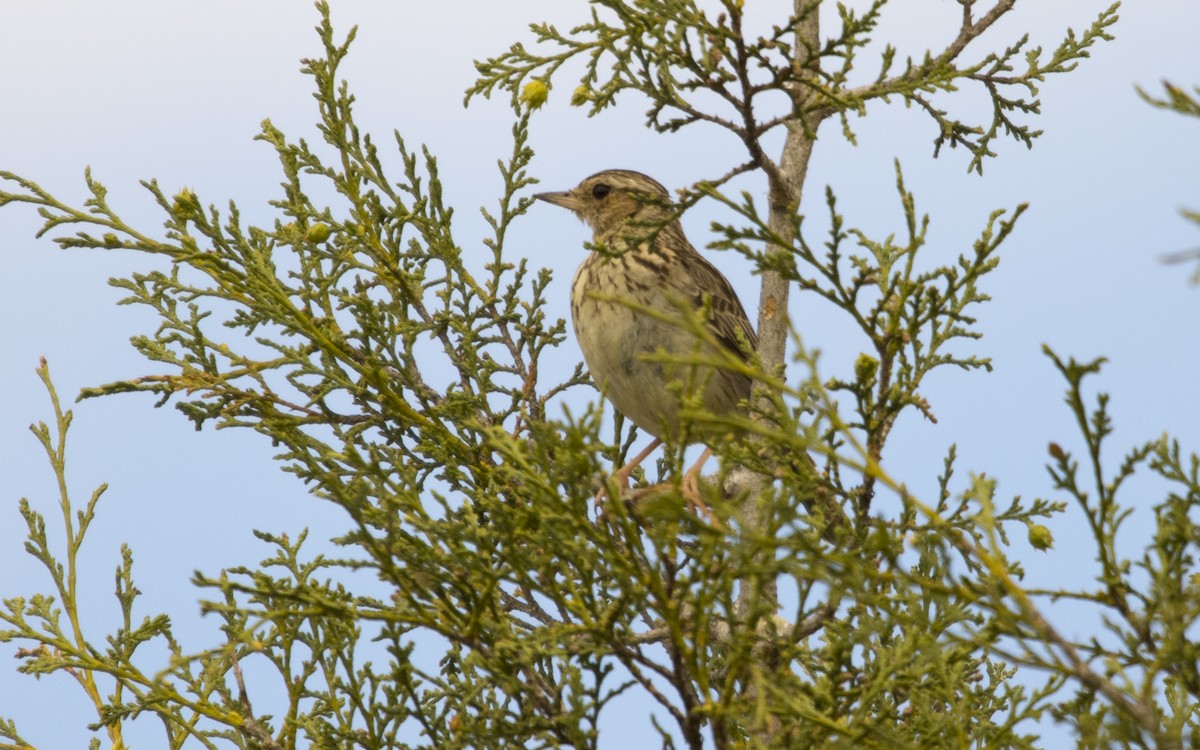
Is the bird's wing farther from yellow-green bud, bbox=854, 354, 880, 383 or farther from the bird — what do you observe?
yellow-green bud, bbox=854, 354, 880, 383

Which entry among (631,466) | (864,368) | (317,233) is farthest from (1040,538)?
(317,233)

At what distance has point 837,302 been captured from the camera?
4445mm

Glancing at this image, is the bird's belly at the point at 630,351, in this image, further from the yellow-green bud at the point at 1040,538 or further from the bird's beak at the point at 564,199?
the yellow-green bud at the point at 1040,538

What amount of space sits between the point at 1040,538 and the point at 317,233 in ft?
10.9

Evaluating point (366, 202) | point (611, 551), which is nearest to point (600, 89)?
point (366, 202)

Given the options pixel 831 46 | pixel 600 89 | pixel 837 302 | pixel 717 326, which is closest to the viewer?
pixel 837 302

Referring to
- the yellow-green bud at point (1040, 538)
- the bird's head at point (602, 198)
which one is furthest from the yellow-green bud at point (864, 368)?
the bird's head at point (602, 198)

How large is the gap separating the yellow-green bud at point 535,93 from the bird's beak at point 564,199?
235 cm

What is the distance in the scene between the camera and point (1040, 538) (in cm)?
468

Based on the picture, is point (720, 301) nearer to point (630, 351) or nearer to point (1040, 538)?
point (630, 351)

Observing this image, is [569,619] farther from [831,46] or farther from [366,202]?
[831,46]

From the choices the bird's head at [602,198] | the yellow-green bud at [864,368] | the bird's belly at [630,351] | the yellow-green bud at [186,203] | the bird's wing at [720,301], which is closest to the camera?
the yellow-green bud at [864,368]

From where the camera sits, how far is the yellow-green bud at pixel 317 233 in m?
6.03

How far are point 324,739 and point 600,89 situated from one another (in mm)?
2761
